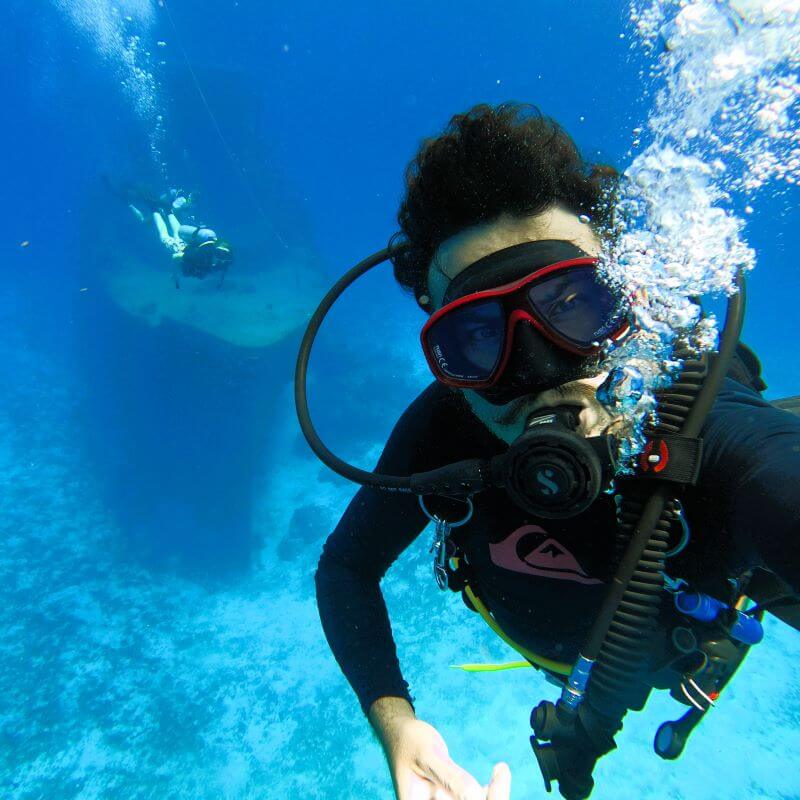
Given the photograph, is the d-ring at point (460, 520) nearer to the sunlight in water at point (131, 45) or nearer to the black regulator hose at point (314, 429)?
the black regulator hose at point (314, 429)

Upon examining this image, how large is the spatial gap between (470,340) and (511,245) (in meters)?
0.43

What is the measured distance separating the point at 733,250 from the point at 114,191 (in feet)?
103

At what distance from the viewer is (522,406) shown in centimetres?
182

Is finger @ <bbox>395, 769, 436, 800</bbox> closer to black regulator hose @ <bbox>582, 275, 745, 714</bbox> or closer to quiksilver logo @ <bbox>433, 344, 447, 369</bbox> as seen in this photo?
black regulator hose @ <bbox>582, 275, 745, 714</bbox>

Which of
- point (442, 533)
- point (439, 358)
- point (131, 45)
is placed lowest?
point (442, 533)

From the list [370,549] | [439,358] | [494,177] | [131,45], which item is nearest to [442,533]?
[370,549]

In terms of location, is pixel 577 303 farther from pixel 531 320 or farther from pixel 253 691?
pixel 253 691

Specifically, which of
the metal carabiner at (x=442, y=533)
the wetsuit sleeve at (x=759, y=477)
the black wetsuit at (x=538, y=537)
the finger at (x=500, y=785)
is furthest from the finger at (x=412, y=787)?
the wetsuit sleeve at (x=759, y=477)

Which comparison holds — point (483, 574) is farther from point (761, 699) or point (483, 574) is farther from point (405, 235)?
point (761, 699)

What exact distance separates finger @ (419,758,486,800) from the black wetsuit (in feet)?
2.05

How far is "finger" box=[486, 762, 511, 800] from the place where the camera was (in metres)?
1.19

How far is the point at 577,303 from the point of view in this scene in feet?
Result: 5.79

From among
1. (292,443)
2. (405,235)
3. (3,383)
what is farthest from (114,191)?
(405,235)

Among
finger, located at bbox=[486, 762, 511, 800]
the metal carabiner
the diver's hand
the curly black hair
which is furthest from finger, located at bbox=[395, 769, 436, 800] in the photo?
the curly black hair
